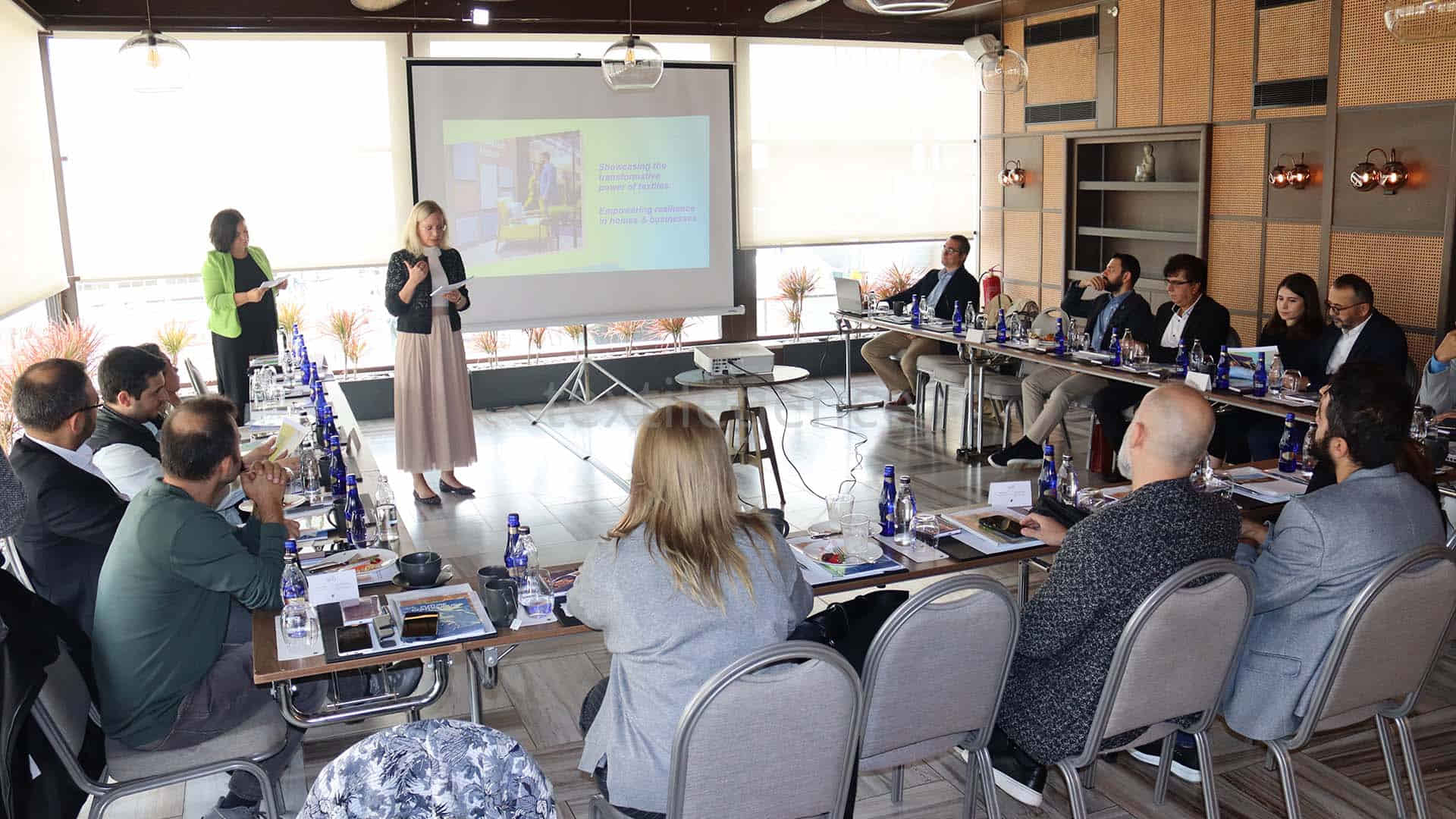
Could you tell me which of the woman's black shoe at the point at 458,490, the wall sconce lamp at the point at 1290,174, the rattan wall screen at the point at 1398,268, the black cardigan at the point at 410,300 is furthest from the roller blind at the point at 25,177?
the rattan wall screen at the point at 1398,268

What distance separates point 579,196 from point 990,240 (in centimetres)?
418

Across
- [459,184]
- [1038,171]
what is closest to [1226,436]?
[1038,171]

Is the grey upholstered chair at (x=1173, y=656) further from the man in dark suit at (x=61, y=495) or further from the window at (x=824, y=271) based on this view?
the window at (x=824, y=271)

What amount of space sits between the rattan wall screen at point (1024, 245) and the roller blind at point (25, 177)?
7.50 meters

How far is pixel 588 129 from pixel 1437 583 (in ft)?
22.7

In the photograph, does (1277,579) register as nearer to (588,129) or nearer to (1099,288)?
(1099,288)

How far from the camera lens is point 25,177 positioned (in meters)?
7.05

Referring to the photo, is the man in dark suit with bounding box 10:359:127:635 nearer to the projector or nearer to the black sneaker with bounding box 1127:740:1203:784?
the black sneaker with bounding box 1127:740:1203:784

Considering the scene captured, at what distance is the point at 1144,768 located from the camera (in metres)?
3.49

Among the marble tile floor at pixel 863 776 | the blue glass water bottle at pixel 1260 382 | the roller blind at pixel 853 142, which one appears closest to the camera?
the marble tile floor at pixel 863 776

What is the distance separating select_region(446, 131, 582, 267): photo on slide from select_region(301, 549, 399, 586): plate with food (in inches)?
207

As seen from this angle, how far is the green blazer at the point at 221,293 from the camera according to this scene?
666 centimetres

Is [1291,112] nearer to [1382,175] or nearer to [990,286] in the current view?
[1382,175]

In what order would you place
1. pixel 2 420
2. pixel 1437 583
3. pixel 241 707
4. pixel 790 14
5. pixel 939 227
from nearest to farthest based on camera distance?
1. pixel 1437 583
2. pixel 241 707
3. pixel 2 420
4. pixel 790 14
5. pixel 939 227
